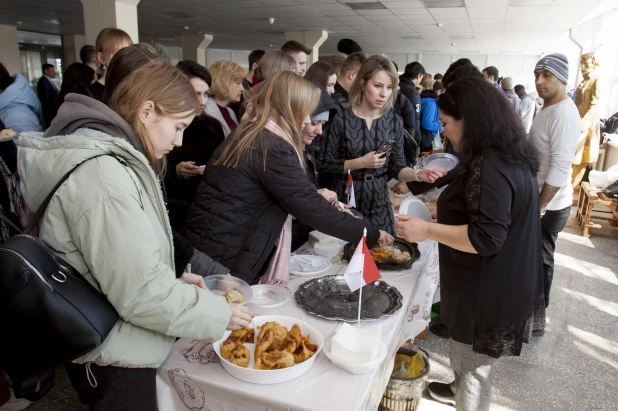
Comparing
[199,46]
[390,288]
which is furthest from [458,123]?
[199,46]

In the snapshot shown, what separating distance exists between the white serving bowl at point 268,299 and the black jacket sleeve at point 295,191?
28 cm

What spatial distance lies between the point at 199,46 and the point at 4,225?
13.3 meters

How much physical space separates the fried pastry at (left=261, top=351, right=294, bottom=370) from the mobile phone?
4.95 feet

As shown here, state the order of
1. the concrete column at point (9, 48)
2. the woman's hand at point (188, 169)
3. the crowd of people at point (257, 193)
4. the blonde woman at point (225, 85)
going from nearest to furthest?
1. the crowd of people at point (257, 193)
2. the woman's hand at point (188, 169)
3. the blonde woman at point (225, 85)
4. the concrete column at point (9, 48)

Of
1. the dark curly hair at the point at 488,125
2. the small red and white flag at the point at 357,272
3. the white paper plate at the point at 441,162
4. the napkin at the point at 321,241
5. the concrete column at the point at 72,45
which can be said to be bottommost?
the napkin at the point at 321,241

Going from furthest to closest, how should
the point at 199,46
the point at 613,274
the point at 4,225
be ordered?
1. the point at 199,46
2. the point at 613,274
3. the point at 4,225

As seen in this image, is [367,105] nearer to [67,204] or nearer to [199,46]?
[67,204]

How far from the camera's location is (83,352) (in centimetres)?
91

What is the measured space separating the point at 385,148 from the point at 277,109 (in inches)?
38.6

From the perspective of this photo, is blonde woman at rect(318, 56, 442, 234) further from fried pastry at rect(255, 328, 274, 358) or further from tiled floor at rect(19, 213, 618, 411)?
fried pastry at rect(255, 328, 274, 358)

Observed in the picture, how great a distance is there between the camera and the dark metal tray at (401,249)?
1.74 metres

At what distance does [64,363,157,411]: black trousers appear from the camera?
1.07m

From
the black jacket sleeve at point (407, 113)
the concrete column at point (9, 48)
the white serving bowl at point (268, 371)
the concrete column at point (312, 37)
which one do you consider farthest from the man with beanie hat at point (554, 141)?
the concrete column at point (9, 48)

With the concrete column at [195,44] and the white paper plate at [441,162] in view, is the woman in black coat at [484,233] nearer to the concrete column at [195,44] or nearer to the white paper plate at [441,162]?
the white paper plate at [441,162]
